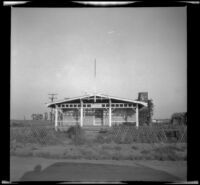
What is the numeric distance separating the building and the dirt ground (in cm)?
1118

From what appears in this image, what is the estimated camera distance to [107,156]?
1060 centimetres

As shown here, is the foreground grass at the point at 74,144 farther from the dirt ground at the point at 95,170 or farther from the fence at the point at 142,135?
the dirt ground at the point at 95,170

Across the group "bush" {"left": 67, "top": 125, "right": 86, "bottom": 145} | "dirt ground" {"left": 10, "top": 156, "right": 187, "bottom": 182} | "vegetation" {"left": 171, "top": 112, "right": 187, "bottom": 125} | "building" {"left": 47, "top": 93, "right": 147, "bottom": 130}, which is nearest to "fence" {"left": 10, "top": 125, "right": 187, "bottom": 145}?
"bush" {"left": 67, "top": 125, "right": 86, "bottom": 145}

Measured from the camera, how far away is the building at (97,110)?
69.2ft

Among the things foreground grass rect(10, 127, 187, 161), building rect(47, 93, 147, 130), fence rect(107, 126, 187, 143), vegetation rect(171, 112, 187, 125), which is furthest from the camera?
vegetation rect(171, 112, 187, 125)

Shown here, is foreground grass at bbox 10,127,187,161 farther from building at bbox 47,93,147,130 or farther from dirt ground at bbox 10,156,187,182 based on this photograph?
building at bbox 47,93,147,130

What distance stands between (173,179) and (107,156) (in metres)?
3.67

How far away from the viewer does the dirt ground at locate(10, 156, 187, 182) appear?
7.52m

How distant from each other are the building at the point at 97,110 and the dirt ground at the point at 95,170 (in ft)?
36.7

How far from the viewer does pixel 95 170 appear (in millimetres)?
8344

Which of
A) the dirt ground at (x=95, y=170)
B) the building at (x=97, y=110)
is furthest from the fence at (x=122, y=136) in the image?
the building at (x=97, y=110)

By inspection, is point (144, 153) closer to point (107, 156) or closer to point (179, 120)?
point (107, 156)

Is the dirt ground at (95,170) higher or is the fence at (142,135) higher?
the fence at (142,135)
